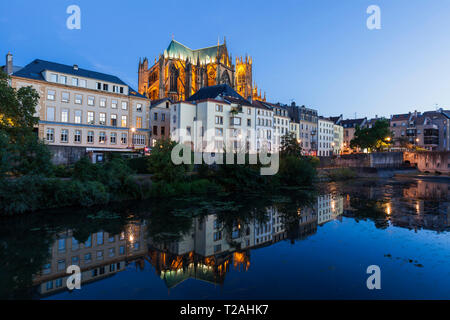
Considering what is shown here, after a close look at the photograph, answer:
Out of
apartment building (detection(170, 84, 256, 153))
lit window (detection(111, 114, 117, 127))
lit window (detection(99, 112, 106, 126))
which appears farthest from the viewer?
apartment building (detection(170, 84, 256, 153))

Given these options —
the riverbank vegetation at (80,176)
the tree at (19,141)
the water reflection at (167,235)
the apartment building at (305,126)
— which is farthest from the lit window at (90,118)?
the apartment building at (305,126)

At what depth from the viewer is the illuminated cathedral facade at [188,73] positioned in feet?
263

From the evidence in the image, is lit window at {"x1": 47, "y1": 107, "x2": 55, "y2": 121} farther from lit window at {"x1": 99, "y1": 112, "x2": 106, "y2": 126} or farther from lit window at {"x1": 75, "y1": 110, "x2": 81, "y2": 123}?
lit window at {"x1": 99, "y1": 112, "x2": 106, "y2": 126}

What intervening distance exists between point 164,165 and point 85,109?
22.4m

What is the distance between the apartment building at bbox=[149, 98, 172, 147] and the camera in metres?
55.3

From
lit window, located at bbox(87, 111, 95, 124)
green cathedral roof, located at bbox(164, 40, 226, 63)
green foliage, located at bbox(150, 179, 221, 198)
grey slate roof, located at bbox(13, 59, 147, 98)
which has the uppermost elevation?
green cathedral roof, located at bbox(164, 40, 226, 63)

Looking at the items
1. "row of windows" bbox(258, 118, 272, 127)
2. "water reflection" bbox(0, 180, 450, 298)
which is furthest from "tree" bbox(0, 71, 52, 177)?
"row of windows" bbox(258, 118, 272, 127)

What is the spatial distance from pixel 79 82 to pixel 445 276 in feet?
161

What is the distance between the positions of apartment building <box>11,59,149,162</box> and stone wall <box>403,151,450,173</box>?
68788mm

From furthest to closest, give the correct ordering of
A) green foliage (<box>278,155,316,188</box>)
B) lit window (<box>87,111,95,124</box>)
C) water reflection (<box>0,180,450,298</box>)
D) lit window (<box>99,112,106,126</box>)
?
lit window (<box>99,112,106,126</box>), lit window (<box>87,111,95,124</box>), green foliage (<box>278,155,316,188</box>), water reflection (<box>0,180,450,298</box>)

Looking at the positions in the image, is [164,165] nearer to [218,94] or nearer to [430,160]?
[218,94]

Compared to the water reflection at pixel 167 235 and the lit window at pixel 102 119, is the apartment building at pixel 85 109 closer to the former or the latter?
the lit window at pixel 102 119
